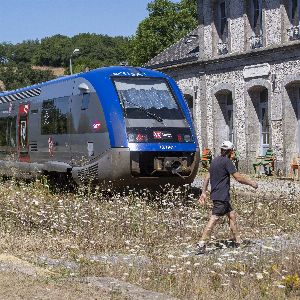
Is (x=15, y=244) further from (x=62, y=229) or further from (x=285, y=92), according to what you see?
(x=285, y=92)

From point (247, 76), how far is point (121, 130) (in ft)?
36.2

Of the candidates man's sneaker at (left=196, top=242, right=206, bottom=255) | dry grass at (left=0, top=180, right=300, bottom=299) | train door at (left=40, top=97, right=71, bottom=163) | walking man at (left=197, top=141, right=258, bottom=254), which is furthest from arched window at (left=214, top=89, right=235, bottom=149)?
man's sneaker at (left=196, top=242, right=206, bottom=255)

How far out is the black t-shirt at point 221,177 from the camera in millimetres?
9750

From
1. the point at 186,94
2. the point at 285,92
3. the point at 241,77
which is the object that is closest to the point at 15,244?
the point at 285,92

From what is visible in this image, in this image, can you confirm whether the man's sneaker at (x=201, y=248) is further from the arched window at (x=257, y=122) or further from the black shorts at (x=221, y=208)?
the arched window at (x=257, y=122)

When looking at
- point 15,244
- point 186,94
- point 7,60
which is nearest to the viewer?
point 15,244

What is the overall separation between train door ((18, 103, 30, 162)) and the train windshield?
494 centimetres

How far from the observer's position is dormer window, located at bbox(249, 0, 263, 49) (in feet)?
76.8

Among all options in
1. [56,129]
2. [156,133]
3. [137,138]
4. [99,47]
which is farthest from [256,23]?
[99,47]

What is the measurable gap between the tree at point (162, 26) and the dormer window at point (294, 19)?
3099cm

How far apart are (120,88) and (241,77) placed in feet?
34.8

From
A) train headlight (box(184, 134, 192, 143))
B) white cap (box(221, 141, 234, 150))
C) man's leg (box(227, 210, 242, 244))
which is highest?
train headlight (box(184, 134, 192, 143))

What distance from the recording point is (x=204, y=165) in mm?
25547

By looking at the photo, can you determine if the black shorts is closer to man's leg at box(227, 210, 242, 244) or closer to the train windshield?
man's leg at box(227, 210, 242, 244)
